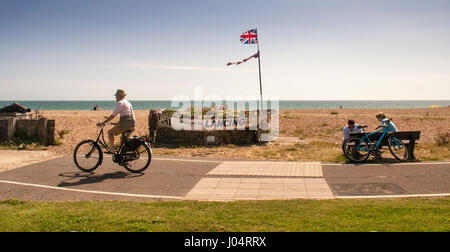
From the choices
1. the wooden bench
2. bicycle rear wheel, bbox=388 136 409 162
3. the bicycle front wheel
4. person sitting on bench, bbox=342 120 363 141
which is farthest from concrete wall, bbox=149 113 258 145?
bicycle rear wheel, bbox=388 136 409 162

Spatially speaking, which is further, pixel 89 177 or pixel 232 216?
pixel 89 177

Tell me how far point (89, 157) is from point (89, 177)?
2.37 ft

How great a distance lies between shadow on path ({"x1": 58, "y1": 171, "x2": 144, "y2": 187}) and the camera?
7.71 metres

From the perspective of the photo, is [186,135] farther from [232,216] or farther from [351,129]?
[232,216]

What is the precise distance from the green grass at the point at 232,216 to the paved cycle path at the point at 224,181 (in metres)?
0.84

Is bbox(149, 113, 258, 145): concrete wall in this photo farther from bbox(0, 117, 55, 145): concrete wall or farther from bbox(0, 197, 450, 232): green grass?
bbox(0, 197, 450, 232): green grass

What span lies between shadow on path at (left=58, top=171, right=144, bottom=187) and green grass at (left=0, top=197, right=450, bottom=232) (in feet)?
6.08

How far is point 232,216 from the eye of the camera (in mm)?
4867

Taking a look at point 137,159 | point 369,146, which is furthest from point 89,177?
point 369,146
